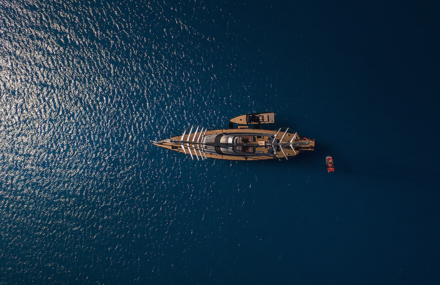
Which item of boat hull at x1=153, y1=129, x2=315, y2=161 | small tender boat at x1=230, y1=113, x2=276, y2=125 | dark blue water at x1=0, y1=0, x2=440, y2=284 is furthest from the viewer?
dark blue water at x1=0, y1=0, x2=440, y2=284

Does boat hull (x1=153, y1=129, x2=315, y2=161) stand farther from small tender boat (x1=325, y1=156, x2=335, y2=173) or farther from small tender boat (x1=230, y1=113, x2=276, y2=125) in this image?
small tender boat (x1=325, y1=156, x2=335, y2=173)

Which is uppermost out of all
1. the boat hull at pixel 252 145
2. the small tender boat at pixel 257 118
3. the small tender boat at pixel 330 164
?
the small tender boat at pixel 257 118

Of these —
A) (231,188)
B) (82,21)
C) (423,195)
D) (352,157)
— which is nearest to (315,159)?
(352,157)

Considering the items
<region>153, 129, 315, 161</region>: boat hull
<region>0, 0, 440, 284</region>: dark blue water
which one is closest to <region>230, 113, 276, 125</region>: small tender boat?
<region>153, 129, 315, 161</region>: boat hull

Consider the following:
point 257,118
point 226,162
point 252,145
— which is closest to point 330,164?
point 252,145

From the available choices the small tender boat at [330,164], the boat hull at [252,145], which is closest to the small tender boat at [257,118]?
the boat hull at [252,145]

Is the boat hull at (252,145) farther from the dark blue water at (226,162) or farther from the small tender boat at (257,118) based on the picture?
the dark blue water at (226,162)

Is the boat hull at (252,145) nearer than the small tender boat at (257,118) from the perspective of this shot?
Yes

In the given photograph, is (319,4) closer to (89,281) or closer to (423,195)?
(423,195)

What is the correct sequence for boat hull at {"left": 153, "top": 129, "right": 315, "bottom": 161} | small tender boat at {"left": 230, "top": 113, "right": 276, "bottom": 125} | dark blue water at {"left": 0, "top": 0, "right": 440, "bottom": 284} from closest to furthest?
boat hull at {"left": 153, "top": 129, "right": 315, "bottom": 161} → small tender boat at {"left": 230, "top": 113, "right": 276, "bottom": 125} → dark blue water at {"left": 0, "top": 0, "right": 440, "bottom": 284}
